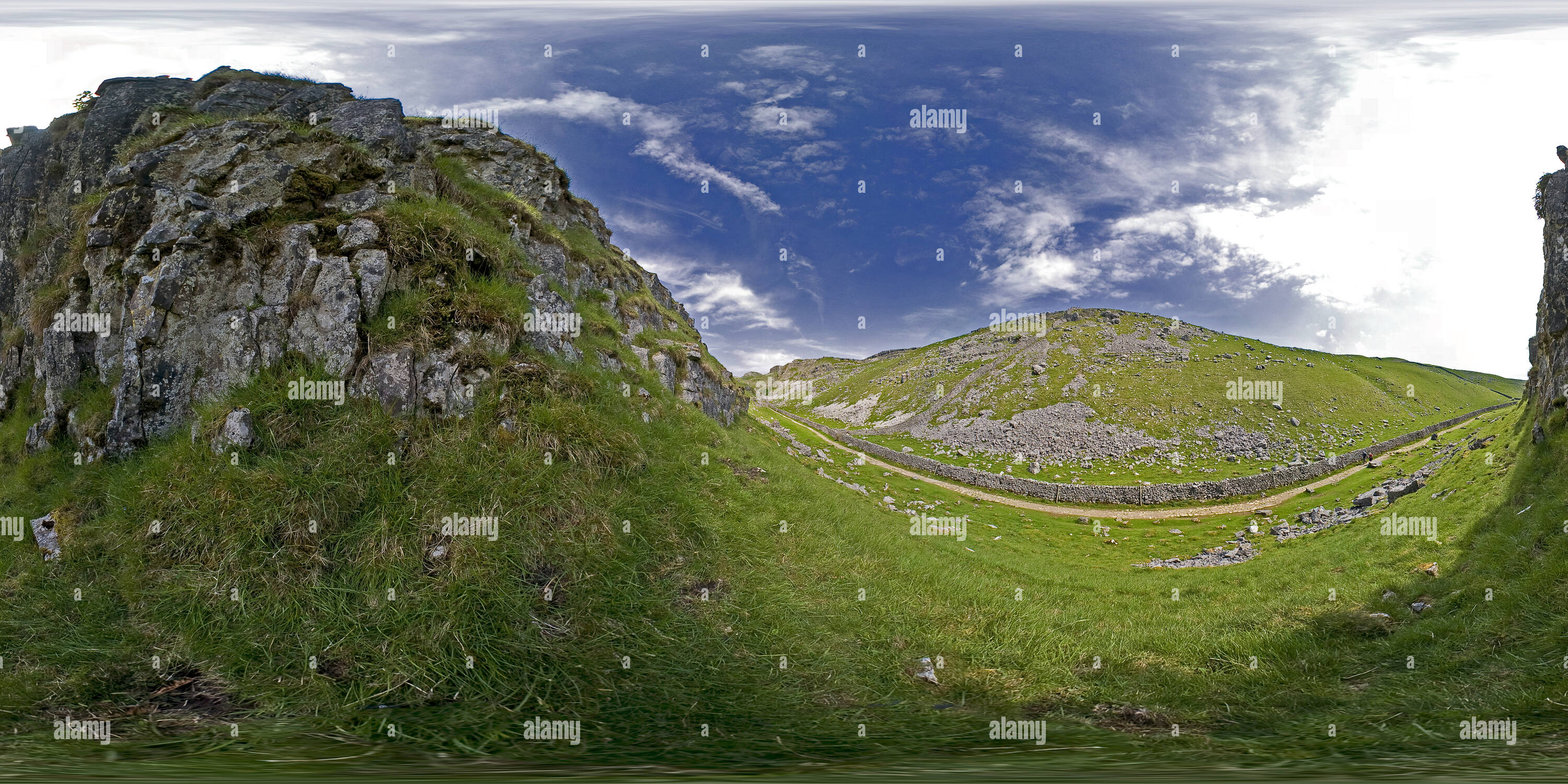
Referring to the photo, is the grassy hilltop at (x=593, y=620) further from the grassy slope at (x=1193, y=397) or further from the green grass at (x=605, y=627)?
the grassy slope at (x=1193, y=397)

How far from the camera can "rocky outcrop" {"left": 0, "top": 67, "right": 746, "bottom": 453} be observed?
9.11 m

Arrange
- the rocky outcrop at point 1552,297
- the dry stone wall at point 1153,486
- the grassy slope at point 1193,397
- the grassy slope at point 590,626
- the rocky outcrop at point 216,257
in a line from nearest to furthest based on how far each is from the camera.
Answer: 1. the grassy slope at point 590,626
2. the rocky outcrop at point 216,257
3. the rocky outcrop at point 1552,297
4. the dry stone wall at point 1153,486
5. the grassy slope at point 1193,397

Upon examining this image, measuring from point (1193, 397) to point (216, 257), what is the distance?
276 feet

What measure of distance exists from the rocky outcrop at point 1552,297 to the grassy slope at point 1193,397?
99.8 feet

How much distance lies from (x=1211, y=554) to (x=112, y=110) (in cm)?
3995

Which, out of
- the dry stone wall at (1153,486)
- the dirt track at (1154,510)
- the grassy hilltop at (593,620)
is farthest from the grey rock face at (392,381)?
the dry stone wall at (1153,486)

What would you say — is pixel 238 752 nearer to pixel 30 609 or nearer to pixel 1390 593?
pixel 30 609

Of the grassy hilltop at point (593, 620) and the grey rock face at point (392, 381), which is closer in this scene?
the grassy hilltop at point (593, 620)

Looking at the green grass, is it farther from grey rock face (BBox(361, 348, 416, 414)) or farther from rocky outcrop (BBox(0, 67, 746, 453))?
rocky outcrop (BBox(0, 67, 746, 453))

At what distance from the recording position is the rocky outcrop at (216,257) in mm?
9109

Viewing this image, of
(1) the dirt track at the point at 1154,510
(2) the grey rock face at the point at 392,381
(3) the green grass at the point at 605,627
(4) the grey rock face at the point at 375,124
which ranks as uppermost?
(4) the grey rock face at the point at 375,124

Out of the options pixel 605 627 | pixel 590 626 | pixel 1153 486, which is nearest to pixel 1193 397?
pixel 1153 486

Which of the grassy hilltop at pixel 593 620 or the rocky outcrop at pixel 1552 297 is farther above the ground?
Answer: the rocky outcrop at pixel 1552 297

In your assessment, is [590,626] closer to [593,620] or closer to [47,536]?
[593,620]
